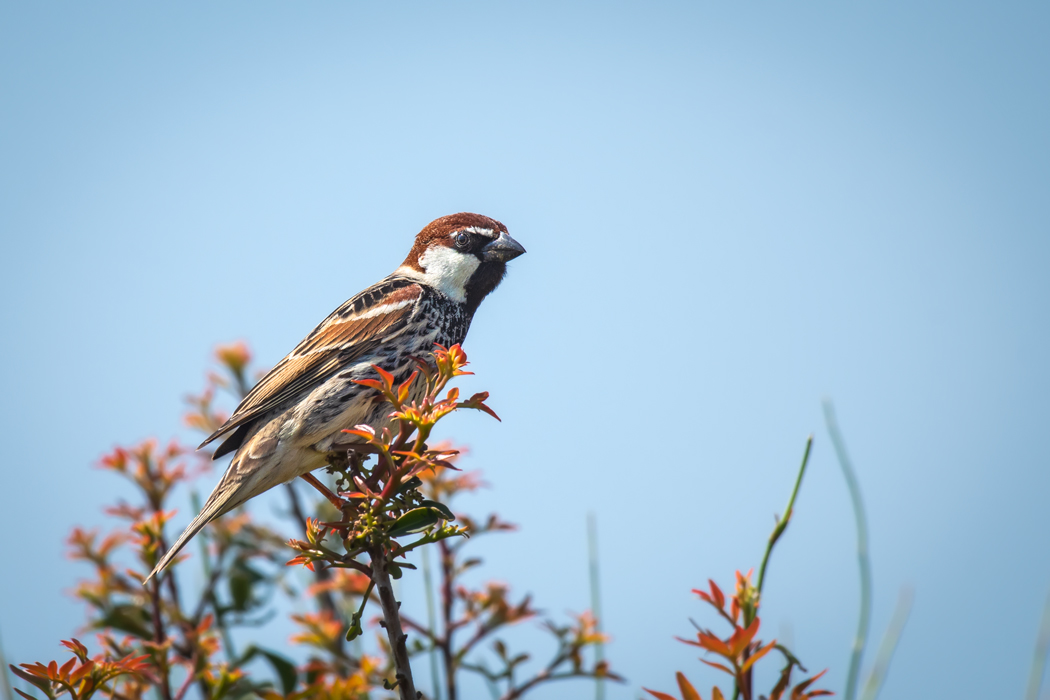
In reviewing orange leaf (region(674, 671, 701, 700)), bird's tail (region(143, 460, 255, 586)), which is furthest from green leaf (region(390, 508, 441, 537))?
bird's tail (region(143, 460, 255, 586))

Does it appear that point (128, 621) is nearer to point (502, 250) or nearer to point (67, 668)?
point (67, 668)

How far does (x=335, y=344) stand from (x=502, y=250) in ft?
2.90

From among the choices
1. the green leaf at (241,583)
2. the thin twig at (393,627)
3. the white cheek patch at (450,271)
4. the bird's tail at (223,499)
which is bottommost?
the thin twig at (393,627)

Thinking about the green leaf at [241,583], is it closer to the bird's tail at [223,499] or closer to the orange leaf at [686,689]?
the bird's tail at [223,499]

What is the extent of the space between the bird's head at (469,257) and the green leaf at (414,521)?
2241 millimetres

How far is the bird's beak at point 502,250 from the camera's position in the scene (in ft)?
13.2

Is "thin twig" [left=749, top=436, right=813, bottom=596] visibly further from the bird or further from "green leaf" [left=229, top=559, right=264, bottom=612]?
"green leaf" [left=229, top=559, right=264, bottom=612]

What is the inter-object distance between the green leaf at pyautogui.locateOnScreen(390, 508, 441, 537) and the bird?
110 centimetres

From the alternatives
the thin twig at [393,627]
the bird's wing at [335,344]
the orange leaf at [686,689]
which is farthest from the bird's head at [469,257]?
the orange leaf at [686,689]

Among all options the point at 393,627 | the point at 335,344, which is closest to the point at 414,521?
the point at 393,627

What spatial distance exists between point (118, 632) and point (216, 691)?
96 centimetres

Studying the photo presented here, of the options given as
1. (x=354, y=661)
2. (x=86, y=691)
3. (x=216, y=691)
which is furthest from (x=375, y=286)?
(x=86, y=691)

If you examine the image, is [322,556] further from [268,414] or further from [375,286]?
[375,286]

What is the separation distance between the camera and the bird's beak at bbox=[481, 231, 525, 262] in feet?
13.2
